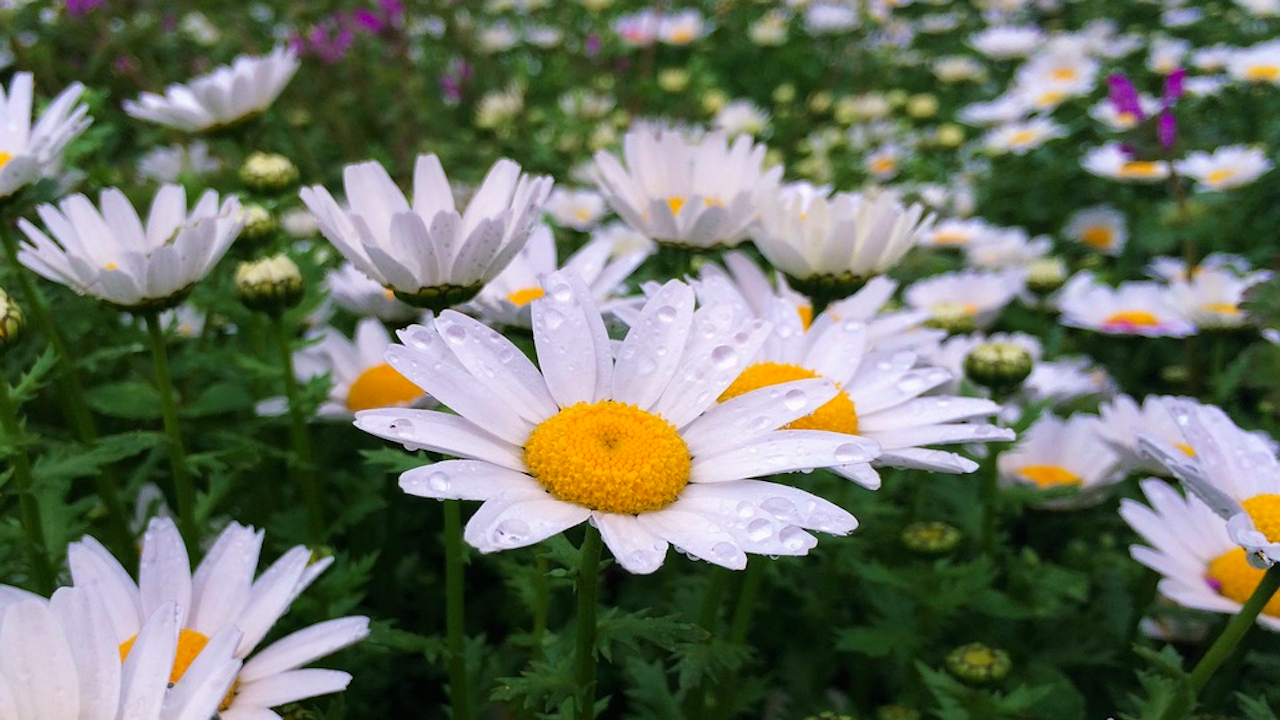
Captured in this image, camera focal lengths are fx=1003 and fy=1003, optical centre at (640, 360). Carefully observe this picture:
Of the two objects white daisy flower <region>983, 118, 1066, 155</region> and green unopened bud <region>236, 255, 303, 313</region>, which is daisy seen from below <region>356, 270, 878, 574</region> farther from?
white daisy flower <region>983, 118, 1066, 155</region>

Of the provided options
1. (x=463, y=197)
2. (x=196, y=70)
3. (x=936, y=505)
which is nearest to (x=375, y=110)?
(x=196, y=70)

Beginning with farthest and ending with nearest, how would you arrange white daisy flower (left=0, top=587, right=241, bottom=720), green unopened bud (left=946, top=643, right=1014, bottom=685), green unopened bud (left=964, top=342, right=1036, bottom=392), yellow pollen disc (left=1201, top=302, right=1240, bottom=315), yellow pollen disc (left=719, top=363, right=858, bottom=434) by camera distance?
yellow pollen disc (left=1201, top=302, right=1240, bottom=315), green unopened bud (left=964, top=342, right=1036, bottom=392), green unopened bud (left=946, top=643, right=1014, bottom=685), yellow pollen disc (left=719, top=363, right=858, bottom=434), white daisy flower (left=0, top=587, right=241, bottom=720)

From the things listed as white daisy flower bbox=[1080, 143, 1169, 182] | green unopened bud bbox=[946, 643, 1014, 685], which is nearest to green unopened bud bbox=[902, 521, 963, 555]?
green unopened bud bbox=[946, 643, 1014, 685]

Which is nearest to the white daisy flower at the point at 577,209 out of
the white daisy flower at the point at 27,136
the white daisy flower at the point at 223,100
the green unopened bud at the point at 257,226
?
the white daisy flower at the point at 223,100

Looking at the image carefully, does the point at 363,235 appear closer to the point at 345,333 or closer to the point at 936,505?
the point at 345,333

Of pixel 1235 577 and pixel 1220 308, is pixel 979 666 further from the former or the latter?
pixel 1220 308

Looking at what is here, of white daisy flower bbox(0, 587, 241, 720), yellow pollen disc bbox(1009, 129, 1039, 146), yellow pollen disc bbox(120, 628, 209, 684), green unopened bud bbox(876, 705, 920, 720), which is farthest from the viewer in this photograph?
yellow pollen disc bbox(1009, 129, 1039, 146)

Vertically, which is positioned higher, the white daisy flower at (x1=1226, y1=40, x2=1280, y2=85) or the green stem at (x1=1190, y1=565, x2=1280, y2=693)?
the green stem at (x1=1190, y1=565, x2=1280, y2=693)

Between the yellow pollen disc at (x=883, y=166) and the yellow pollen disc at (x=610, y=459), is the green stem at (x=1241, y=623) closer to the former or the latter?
the yellow pollen disc at (x=610, y=459)

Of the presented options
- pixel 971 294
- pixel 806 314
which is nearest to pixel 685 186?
pixel 806 314
